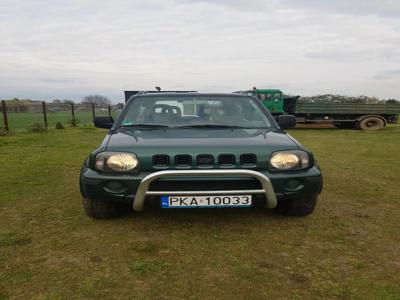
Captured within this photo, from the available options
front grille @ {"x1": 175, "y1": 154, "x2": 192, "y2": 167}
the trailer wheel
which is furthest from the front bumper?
the trailer wheel

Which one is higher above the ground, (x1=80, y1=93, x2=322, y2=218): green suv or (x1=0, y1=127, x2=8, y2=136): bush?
(x1=80, y1=93, x2=322, y2=218): green suv

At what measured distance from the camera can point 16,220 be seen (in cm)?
355

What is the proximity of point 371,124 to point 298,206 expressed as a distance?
16336 mm

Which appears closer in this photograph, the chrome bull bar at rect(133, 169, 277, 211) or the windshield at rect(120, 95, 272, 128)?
the chrome bull bar at rect(133, 169, 277, 211)

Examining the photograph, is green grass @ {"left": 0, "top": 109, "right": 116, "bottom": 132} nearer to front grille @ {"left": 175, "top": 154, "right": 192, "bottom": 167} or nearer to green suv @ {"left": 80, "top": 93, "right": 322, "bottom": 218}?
green suv @ {"left": 80, "top": 93, "right": 322, "bottom": 218}

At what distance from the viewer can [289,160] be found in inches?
122

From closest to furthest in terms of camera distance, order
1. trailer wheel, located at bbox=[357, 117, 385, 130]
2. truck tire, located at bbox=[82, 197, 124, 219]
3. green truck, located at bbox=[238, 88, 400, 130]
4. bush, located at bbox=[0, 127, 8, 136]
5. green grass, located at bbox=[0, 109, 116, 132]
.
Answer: truck tire, located at bbox=[82, 197, 124, 219] < bush, located at bbox=[0, 127, 8, 136] < green truck, located at bbox=[238, 88, 400, 130] < trailer wheel, located at bbox=[357, 117, 385, 130] < green grass, located at bbox=[0, 109, 116, 132]

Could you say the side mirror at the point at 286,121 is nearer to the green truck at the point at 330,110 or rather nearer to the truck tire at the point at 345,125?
the green truck at the point at 330,110

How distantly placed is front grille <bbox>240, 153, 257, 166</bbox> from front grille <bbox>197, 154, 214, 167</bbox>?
250 mm

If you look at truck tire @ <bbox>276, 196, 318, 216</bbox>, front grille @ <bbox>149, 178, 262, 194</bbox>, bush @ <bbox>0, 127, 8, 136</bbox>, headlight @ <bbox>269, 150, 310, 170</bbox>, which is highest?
headlight @ <bbox>269, 150, 310, 170</bbox>

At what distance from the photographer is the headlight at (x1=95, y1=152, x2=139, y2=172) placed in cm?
300

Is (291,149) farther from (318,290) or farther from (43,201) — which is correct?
(43,201)

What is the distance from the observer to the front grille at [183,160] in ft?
9.73

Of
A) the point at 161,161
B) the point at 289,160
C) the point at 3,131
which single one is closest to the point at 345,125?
the point at 3,131
